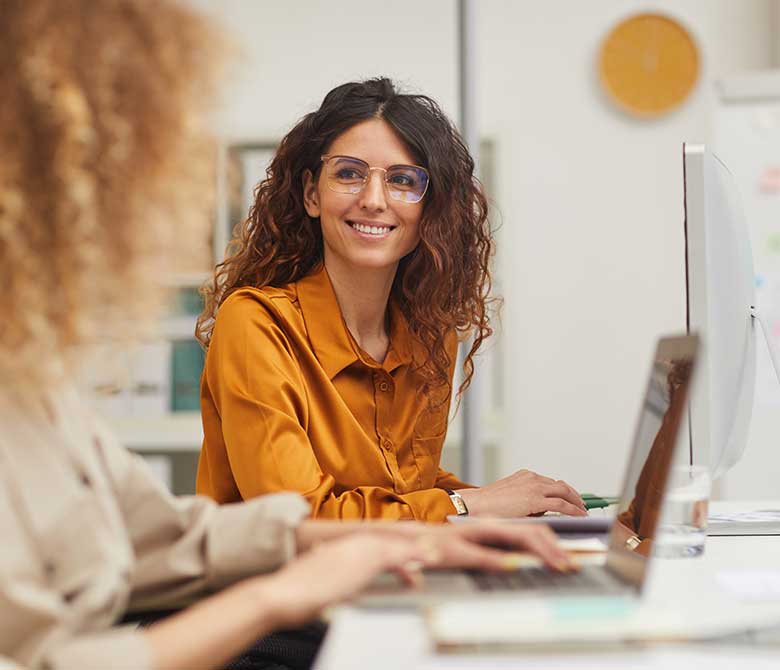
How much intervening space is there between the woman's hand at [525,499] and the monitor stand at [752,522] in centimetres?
19

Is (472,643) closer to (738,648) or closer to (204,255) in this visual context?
(738,648)

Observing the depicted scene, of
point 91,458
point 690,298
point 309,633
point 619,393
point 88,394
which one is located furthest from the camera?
point 619,393

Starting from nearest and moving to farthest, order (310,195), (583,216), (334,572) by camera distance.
A: (334,572) → (310,195) → (583,216)

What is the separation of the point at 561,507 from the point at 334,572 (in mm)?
692

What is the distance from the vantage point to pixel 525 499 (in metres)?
1.49

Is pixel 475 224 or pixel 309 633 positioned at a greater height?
pixel 475 224

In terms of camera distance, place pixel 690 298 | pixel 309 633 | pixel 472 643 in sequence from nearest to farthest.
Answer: pixel 472 643 < pixel 309 633 < pixel 690 298

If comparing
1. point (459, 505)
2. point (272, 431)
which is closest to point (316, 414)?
point (272, 431)

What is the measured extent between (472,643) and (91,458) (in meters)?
0.36

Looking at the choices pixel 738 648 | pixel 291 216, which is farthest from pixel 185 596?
pixel 291 216

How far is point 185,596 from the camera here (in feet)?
3.33

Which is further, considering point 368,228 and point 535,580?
point 368,228

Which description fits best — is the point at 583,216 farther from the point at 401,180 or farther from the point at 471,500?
the point at 471,500

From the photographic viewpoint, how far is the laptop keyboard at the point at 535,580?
0.90 m
